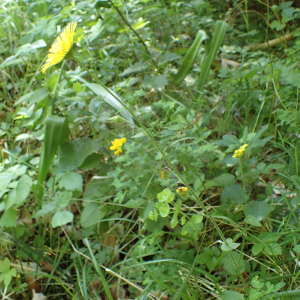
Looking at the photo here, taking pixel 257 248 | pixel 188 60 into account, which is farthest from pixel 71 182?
pixel 188 60

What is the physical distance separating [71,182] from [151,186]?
382mm

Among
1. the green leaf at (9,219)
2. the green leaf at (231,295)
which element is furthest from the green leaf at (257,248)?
the green leaf at (9,219)

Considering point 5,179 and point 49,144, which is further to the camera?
point 49,144

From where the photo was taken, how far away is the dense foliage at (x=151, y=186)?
935 mm

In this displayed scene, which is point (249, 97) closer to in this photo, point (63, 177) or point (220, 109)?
point (220, 109)

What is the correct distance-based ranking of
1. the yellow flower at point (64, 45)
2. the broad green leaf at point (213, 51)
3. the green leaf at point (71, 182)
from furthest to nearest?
1. the broad green leaf at point (213, 51)
2. the green leaf at point (71, 182)
3. the yellow flower at point (64, 45)

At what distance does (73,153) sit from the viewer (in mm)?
1411

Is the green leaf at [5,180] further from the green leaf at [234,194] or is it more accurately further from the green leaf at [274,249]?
the green leaf at [274,249]

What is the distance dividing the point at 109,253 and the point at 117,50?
145 centimetres

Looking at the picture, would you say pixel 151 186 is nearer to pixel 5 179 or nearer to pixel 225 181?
pixel 225 181

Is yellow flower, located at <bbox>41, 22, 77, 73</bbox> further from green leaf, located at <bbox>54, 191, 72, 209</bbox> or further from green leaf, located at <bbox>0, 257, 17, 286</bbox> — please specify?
green leaf, located at <bbox>0, 257, 17, 286</bbox>

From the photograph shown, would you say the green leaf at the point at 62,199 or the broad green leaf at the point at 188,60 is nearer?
the green leaf at the point at 62,199

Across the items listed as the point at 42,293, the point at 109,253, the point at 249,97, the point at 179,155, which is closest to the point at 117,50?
the point at 249,97

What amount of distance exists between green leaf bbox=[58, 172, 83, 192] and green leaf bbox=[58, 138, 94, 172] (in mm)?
61
